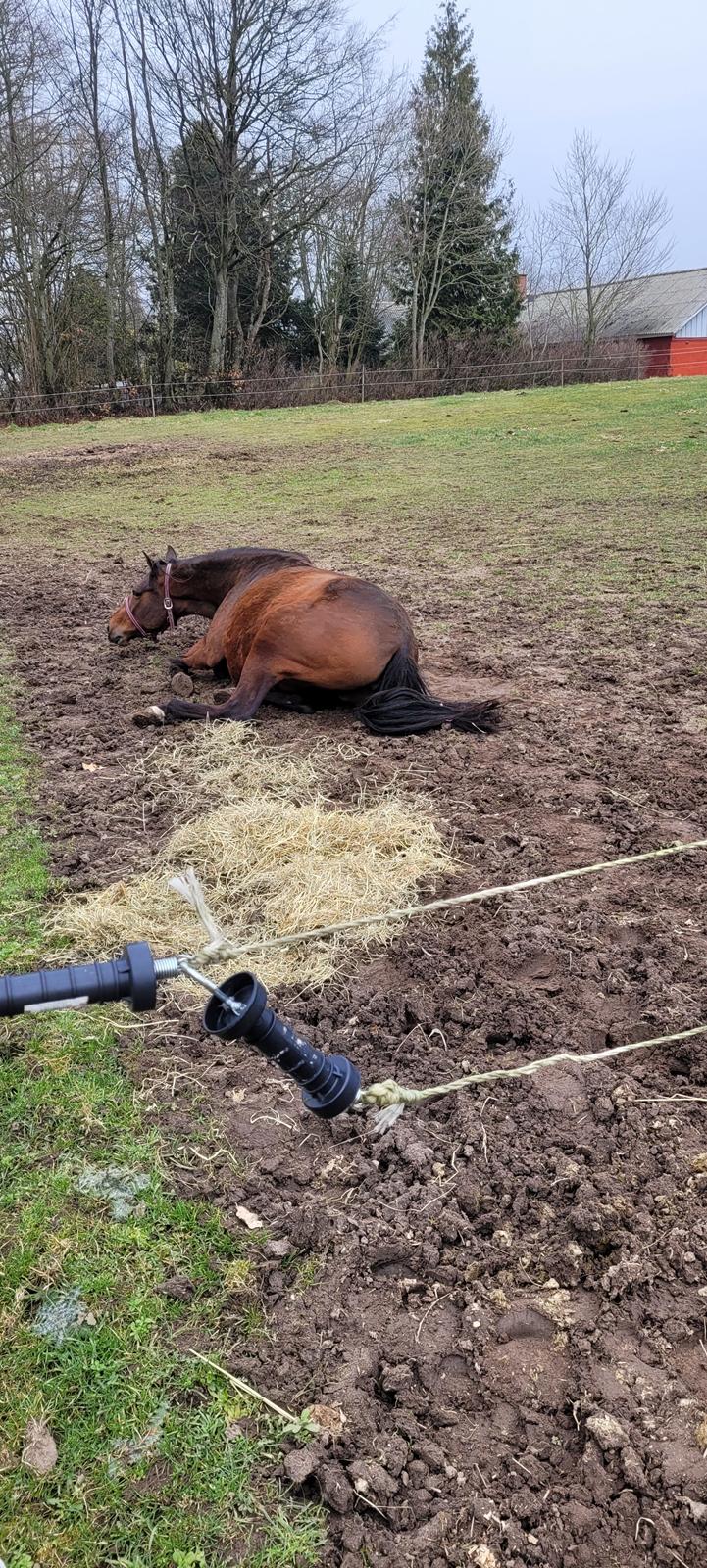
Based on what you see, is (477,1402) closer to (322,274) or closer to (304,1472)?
(304,1472)

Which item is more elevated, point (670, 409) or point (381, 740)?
point (670, 409)

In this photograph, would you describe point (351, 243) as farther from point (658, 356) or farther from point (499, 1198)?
point (499, 1198)

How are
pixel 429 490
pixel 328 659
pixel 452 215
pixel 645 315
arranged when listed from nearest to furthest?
pixel 328 659 → pixel 429 490 → pixel 452 215 → pixel 645 315

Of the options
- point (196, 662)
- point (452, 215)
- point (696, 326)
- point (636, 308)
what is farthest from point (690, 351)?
point (196, 662)

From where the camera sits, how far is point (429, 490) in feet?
43.5

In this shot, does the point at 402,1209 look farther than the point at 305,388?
No

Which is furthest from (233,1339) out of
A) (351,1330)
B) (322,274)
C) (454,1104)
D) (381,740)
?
(322,274)

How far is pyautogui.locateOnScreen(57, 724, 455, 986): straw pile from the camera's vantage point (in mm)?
3219

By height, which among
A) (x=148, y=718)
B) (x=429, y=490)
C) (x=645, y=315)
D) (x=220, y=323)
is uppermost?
(x=645, y=315)

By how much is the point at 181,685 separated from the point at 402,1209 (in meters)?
4.28

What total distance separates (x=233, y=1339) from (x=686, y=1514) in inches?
33.9

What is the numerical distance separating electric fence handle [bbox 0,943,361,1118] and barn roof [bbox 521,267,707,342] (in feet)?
139

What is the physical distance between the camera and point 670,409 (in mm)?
18594

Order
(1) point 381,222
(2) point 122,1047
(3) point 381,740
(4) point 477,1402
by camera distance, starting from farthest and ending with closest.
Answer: (1) point 381,222 < (3) point 381,740 < (2) point 122,1047 < (4) point 477,1402
